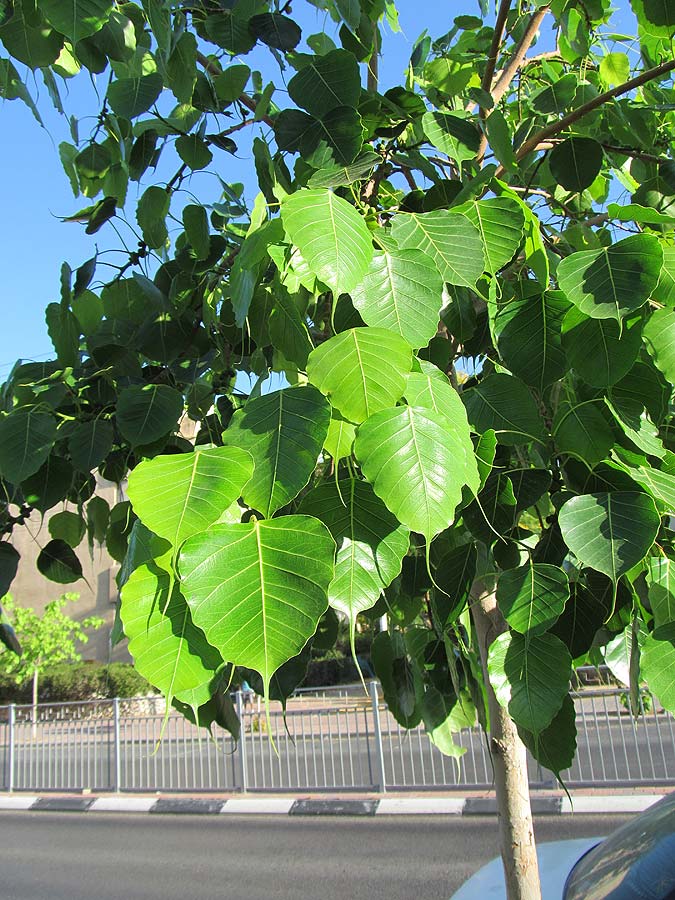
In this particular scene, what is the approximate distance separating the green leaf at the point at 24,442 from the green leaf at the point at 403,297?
28.8 inches

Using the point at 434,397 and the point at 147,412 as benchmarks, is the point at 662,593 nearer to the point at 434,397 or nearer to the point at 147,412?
the point at 434,397

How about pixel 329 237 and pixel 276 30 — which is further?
pixel 276 30

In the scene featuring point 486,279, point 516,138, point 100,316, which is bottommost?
point 486,279

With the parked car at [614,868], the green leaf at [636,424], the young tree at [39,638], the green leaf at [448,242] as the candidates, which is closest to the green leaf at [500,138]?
the green leaf at [448,242]

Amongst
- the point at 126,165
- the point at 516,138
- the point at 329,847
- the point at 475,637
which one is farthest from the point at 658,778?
the point at 126,165

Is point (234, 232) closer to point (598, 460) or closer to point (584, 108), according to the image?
point (584, 108)

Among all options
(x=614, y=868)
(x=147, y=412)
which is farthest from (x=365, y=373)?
(x=614, y=868)

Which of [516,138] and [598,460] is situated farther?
[516,138]

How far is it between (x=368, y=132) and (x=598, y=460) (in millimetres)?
960

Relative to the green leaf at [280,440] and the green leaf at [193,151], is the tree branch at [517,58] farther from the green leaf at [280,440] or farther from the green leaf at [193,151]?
the green leaf at [280,440]

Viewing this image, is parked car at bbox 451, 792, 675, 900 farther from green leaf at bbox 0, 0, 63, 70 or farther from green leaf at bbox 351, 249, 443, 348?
green leaf at bbox 0, 0, 63, 70

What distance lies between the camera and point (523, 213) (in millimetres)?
1261

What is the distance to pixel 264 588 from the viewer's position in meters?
0.83

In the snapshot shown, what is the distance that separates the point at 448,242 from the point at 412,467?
17.2 inches
